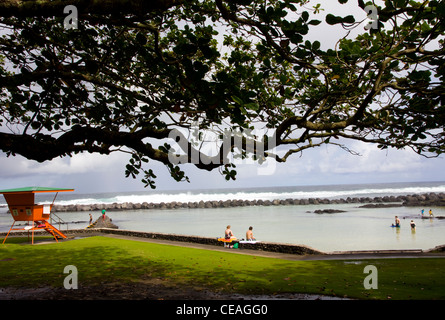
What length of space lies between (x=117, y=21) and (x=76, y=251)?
10.7 m

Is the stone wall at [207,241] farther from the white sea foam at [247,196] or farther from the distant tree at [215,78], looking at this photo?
the white sea foam at [247,196]

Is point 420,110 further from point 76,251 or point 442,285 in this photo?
point 76,251

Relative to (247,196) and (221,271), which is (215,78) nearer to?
(221,271)

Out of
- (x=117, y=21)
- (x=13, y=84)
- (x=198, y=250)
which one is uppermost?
(x=117, y=21)

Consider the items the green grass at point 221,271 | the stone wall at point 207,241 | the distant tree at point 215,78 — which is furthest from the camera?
the stone wall at point 207,241

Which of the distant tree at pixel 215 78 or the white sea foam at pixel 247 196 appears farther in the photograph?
the white sea foam at pixel 247 196

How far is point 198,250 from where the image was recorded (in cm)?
1404

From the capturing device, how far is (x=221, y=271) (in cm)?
1010

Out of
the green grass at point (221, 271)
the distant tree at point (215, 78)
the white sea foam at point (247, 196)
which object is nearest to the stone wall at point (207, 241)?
the green grass at point (221, 271)

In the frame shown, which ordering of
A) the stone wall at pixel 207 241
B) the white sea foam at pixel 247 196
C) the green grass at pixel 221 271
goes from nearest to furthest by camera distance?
the green grass at pixel 221 271 < the stone wall at pixel 207 241 < the white sea foam at pixel 247 196

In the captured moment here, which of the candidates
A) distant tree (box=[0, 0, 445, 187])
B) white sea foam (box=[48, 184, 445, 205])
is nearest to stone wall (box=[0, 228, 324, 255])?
distant tree (box=[0, 0, 445, 187])

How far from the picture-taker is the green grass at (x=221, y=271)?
8008mm
